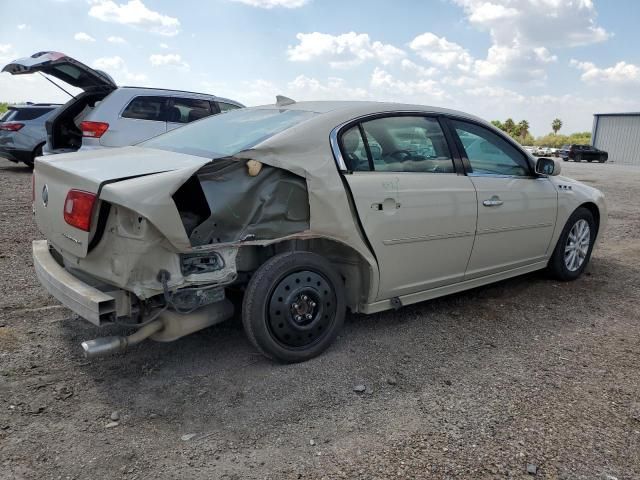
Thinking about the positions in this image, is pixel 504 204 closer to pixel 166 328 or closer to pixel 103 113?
pixel 166 328

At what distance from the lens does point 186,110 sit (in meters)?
9.71

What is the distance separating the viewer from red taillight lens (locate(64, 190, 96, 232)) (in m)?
2.88

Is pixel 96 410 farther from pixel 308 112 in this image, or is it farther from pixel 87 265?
pixel 308 112

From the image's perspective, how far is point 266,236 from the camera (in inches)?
128

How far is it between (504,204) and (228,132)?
2247mm

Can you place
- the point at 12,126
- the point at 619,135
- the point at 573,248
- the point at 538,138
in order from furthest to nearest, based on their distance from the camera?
the point at 538,138
the point at 619,135
the point at 12,126
the point at 573,248

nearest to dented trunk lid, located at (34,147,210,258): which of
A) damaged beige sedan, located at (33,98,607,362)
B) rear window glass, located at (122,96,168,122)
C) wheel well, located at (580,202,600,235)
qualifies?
damaged beige sedan, located at (33,98,607,362)

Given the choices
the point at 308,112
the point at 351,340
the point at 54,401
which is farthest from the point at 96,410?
the point at 308,112

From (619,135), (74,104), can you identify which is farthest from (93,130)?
(619,135)

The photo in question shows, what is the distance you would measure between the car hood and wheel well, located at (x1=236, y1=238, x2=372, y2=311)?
5.77 metres

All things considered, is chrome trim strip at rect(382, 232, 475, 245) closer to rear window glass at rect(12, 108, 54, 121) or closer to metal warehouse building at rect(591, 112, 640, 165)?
rear window glass at rect(12, 108, 54, 121)

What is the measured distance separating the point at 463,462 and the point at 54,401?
2.17m

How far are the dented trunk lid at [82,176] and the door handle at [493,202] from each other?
87.7 inches

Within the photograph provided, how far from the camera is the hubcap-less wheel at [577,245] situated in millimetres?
5273
